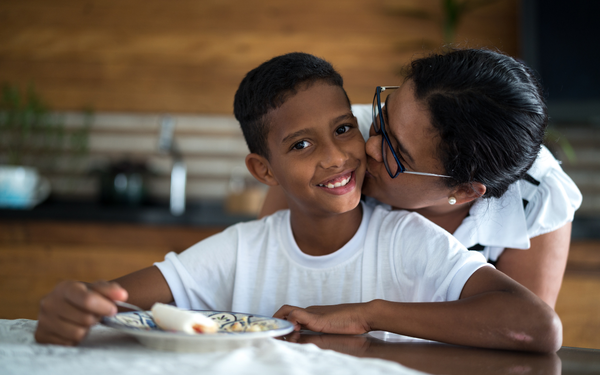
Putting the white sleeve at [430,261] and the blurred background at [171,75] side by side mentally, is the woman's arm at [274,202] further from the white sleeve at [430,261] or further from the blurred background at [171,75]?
the blurred background at [171,75]

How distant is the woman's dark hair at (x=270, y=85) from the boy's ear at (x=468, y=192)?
42 cm

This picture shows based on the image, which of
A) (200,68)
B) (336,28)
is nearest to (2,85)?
(200,68)

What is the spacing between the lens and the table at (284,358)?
65cm

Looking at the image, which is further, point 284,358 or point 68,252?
point 68,252

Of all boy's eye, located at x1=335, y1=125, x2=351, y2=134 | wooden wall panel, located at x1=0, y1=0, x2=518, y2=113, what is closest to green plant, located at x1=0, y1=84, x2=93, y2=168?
wooden wall panel, located at x1=0, y1=0, x2=518, y2=113

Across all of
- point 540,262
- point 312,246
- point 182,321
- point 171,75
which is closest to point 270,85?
point 312,246

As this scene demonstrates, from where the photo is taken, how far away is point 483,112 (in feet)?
3.55

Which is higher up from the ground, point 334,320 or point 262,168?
point 262,168

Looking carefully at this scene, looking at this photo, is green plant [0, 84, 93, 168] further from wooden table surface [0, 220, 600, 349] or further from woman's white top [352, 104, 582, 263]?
woman's white top [352, 104, 582, 263]

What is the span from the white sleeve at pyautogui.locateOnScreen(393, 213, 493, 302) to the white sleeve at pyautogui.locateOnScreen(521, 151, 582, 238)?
37 cm

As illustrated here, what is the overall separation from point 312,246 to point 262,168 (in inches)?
10.3

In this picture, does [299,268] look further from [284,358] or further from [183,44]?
[183,44]

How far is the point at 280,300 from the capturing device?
1298mm

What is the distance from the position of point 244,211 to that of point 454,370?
2379mm
